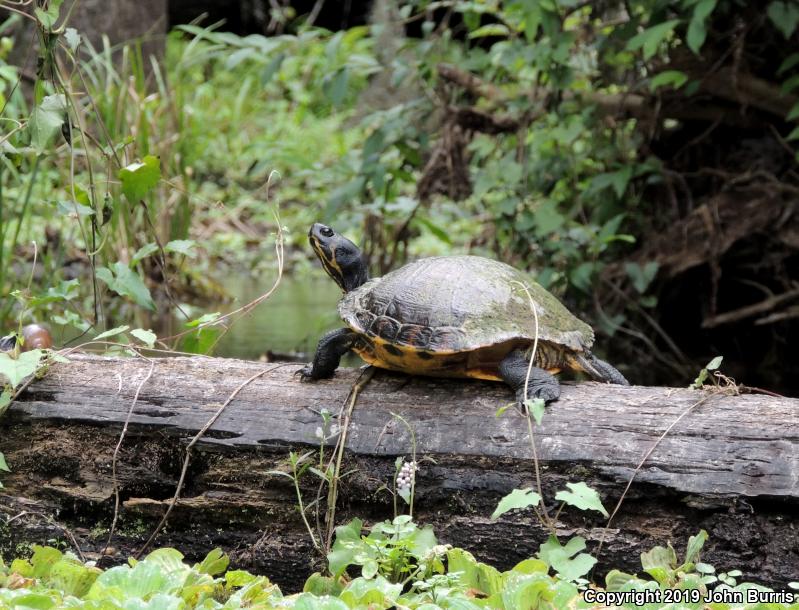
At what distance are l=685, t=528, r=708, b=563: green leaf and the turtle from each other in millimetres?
574

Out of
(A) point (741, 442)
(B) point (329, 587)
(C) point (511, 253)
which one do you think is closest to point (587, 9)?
(C) point (511, 253)

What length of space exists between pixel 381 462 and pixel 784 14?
311 cm

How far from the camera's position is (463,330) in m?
2.92

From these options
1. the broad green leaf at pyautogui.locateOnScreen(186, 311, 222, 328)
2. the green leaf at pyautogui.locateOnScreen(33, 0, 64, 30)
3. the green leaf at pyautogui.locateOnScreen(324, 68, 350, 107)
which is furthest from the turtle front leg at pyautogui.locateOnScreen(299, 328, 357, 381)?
the green leaf at pyautogui.locateOnScreen(324, 68, 350, 107)

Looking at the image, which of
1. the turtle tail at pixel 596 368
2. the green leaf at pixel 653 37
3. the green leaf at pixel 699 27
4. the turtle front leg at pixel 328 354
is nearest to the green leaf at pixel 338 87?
the green leaf at pixel 653 37

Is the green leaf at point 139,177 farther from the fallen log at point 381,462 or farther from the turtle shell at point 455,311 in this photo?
the turtle shell at point 455,311

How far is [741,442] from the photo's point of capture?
2582 millimetres

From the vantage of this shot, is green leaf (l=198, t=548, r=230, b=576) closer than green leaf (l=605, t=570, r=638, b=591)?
No

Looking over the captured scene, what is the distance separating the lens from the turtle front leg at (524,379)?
2.82 meters

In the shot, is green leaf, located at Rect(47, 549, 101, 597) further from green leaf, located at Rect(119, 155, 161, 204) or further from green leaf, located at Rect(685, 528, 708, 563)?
green leaf, located at Rect(685, 528, 708, 563)

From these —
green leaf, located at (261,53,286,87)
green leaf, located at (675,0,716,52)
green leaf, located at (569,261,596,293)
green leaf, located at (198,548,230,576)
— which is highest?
green leaf, located at (675,0,716,52)

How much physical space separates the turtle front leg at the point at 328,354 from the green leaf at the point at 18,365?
821 millimetres

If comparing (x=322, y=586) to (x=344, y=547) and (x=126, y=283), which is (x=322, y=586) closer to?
(x=344, y=547)

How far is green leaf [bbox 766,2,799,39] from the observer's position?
4457 millimetres
